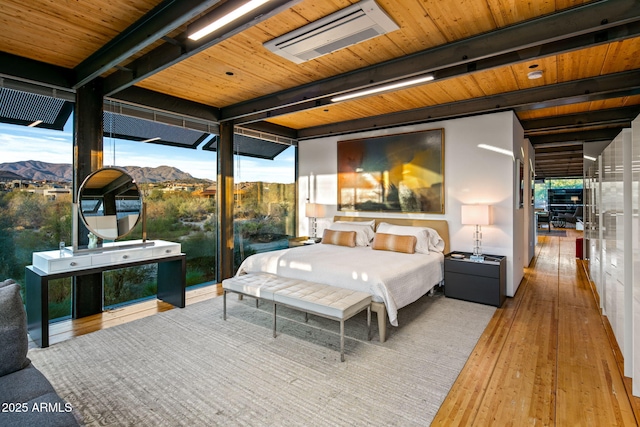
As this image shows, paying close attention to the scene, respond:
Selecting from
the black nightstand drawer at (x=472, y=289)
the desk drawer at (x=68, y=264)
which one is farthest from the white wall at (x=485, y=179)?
the desk drawer at (x=68, y=264)

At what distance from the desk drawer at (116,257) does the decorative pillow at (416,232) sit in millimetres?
3573

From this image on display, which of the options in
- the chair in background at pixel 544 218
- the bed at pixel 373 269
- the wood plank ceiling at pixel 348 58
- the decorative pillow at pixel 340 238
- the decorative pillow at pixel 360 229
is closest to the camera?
the wood plank ceiling at pixel 348 58

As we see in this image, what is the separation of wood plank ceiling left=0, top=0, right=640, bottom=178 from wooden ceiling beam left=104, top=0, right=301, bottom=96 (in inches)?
0.4

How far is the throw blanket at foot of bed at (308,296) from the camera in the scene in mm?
2959

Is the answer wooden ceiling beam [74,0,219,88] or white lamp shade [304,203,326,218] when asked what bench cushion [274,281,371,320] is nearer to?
wooden ceiling beam [74,0,219,88]

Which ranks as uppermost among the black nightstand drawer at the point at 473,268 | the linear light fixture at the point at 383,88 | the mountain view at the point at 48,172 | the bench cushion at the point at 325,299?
the linear light fixture at the point at 383,88

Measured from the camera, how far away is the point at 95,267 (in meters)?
3.49

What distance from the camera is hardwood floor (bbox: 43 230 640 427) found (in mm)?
2139

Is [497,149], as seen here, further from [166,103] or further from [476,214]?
[166,103]

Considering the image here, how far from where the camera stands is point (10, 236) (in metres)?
Answer: 3.49

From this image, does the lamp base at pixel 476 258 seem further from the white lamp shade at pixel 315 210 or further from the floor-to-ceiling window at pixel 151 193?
the floor-to-ceiling window at pixel 151 193

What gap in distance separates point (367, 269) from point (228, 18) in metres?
2.70

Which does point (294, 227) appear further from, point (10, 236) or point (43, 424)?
point (43, 424)

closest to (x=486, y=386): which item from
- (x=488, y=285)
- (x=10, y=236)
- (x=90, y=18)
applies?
(x=488, y=285)
